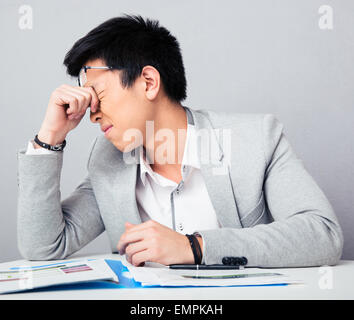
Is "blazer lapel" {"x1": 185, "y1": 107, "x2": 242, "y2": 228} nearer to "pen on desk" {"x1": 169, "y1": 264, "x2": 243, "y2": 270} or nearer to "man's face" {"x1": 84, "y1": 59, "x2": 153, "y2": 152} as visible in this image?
"man's face" {"x1": 84, "y1": 59, "x2": 153, "y2": 152}

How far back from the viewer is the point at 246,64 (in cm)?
215

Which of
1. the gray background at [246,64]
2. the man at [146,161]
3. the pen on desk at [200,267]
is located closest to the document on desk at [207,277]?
the pen on desk at [200,267]

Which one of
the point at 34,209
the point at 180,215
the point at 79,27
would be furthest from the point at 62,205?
the point at 79,27

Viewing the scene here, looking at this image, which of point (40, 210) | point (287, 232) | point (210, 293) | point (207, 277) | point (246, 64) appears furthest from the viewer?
point (246, 64)

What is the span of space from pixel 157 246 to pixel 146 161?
0.58 metres

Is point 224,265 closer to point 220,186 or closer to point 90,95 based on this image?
point 220,186

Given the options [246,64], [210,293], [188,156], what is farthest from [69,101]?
[246,64]

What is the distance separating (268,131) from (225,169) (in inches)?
7.5

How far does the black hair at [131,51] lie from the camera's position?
4.65ft

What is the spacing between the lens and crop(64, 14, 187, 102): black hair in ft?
4.65

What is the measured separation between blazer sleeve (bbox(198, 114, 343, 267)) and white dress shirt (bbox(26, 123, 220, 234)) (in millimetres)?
225

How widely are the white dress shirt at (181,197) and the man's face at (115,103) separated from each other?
0.14 meters

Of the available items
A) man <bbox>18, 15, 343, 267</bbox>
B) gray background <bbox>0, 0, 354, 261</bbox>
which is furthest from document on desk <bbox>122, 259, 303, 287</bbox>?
gray background <bbox>0, 0, 354, 261</bbox>

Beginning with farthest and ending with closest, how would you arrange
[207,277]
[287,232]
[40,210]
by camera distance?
[40,210], [287,232], [207,277]
